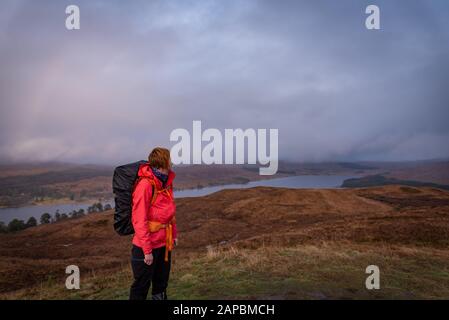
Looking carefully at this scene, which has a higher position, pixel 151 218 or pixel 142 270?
pixel 151 218

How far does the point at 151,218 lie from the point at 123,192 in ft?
2.05

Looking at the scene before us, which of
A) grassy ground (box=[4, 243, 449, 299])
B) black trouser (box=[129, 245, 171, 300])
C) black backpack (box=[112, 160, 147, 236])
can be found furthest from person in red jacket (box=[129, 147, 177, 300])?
grassy ground (box=[4, 243, 449, 299])

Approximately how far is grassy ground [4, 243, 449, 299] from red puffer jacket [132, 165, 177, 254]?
2.45 metres

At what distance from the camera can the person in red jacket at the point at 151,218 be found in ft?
17.4

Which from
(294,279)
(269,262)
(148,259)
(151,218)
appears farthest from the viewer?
(269,262)

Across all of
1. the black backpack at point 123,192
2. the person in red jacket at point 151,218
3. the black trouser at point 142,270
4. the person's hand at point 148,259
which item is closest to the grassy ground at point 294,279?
the black trouser at point 142,270

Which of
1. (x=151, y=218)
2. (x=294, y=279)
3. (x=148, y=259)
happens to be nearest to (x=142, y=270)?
(x=148, y=259)

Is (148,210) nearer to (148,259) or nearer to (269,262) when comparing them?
(148,259)

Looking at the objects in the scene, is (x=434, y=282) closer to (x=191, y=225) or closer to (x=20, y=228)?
(x=191, y=225)

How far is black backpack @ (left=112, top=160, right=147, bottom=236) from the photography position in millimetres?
5441

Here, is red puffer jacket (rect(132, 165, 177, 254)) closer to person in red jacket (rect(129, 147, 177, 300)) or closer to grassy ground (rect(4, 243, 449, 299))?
person in red jacket (rect(129, 147, 177, 300))

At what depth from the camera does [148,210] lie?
5473mm

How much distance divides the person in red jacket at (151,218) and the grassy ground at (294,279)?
203 centimetres
